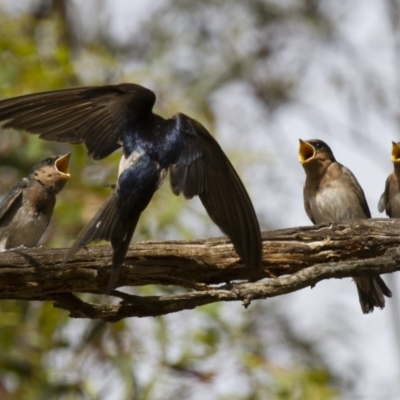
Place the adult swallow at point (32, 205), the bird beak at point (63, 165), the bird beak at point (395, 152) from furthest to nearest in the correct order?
the bird beak at point (395, 152), the bird beak at point (63, 165), the adult swallow at point (32, 205)

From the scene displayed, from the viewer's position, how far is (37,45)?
9.74m

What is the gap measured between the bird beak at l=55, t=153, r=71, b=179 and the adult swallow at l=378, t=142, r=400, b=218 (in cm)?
193

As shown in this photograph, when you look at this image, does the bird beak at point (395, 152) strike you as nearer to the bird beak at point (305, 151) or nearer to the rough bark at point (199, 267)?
the bird beak at point (305, 151)

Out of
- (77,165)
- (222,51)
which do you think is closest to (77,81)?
(77,165)

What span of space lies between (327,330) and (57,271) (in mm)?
5456

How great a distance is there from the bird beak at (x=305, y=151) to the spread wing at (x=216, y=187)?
1.71m

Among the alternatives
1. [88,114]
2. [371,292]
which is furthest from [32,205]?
[371,292]

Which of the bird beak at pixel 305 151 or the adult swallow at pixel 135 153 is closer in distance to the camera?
the adult swallow at pixel 135 153

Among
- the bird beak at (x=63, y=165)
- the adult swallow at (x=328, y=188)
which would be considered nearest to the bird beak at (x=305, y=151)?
the adult swallow at (x=328, y=188)

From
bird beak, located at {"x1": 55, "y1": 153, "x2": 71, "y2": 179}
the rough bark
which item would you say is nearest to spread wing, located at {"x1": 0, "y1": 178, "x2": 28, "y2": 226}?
bird beak, located at {"x1": 55, "y1": 153, "x2": 71, "y2": 179}

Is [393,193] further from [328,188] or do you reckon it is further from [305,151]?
[305,151]

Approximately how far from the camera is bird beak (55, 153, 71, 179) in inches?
258

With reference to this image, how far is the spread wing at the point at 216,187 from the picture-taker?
16.8 ft

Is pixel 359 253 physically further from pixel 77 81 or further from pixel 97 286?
pixel 77 81
